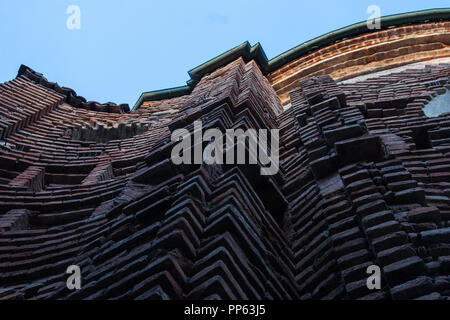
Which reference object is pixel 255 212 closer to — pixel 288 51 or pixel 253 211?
pixel 253 211

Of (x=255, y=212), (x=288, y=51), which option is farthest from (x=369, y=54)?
(x=255, y=212)

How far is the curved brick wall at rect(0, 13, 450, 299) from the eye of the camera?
258cm

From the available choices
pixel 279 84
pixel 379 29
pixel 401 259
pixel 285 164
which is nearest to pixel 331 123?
pixel 285 164

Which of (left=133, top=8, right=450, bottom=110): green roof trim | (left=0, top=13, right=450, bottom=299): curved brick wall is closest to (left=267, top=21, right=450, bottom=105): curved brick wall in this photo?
(left=133, top=8, right=450, bottom=110): green roof trim

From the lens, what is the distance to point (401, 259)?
264 centimetres

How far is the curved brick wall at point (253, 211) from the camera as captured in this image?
258cm

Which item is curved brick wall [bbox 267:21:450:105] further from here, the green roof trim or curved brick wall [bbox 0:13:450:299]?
curved brick wall [bbox 0:13:450:299]

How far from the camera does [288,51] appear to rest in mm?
10195

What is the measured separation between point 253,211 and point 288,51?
7.30 meters

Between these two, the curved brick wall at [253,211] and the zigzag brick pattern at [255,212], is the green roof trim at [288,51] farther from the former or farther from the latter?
the zigzag brick pattern at [255,212]

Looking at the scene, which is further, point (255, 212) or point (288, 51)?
point (288, 51)

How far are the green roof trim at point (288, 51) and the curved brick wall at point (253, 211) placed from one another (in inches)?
115

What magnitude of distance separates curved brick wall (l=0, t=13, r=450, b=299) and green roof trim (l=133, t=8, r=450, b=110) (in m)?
2.91

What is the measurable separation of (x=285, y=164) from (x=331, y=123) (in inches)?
18.9
